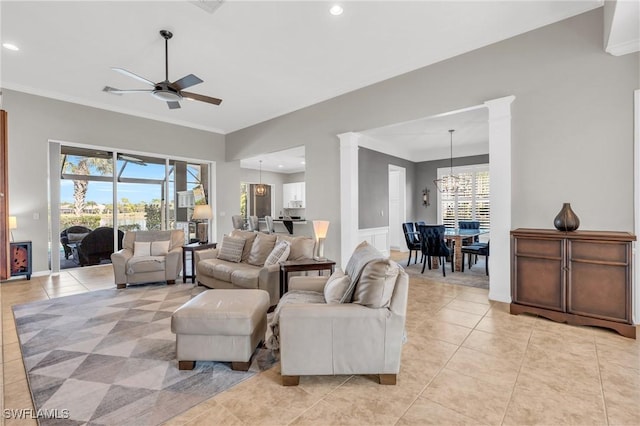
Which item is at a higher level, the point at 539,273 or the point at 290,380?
the point at 539,273

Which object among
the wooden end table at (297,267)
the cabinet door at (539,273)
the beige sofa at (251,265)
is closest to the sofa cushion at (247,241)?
the beige sofa at (251,265)

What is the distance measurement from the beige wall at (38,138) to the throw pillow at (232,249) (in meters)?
3.73

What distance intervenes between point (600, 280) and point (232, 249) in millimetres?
4307

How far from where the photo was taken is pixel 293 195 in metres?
12.5

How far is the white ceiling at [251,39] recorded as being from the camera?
3.16m

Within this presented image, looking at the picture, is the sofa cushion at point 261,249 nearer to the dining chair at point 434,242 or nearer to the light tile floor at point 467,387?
the light tile floor at point 467,387

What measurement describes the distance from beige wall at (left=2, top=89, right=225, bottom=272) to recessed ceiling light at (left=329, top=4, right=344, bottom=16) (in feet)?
17.7

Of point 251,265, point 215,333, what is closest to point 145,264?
point 251,265

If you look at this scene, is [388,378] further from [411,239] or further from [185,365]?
[411,239]

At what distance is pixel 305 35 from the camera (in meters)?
3.62

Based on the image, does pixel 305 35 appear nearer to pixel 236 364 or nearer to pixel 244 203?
pixel 236 364

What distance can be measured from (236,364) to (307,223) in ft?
13.4

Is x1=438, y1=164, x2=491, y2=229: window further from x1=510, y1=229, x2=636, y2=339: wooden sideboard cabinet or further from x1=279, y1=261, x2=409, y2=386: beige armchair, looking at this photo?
x1=279, y1=261, x2=409, y2=386: beige armchair

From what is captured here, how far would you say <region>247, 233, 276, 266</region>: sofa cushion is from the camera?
408cm
